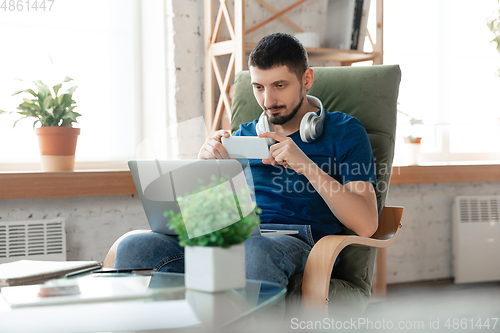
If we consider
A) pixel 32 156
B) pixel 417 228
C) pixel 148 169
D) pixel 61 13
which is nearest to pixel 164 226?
pixel 148 169

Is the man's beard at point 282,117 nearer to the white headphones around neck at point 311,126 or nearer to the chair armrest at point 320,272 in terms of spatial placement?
the white headphones around neck at point 311,126

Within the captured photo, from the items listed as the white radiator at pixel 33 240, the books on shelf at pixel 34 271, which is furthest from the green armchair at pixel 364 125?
the white radiator at pixel 33 240

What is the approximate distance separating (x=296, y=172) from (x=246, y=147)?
7.9 inches

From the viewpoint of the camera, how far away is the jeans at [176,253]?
110 cm

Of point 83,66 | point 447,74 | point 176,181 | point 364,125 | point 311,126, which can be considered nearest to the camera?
point 176,181

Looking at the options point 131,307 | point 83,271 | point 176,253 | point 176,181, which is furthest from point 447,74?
point 131,307

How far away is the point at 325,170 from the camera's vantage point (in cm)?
146

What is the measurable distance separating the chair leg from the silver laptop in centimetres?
138

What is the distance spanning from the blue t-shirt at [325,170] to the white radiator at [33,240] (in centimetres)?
97

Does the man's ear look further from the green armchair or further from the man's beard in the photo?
the green armchair

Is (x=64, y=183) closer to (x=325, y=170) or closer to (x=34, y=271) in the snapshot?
(x=34, y=271)

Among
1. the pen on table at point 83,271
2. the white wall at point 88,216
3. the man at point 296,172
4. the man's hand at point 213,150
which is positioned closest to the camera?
the pen on table at point 83,271

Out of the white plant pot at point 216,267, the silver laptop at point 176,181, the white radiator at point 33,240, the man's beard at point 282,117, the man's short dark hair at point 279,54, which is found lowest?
the white radiator at point 33,240

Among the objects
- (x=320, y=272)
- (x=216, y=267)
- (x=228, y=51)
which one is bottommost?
(x=320, y=272)
